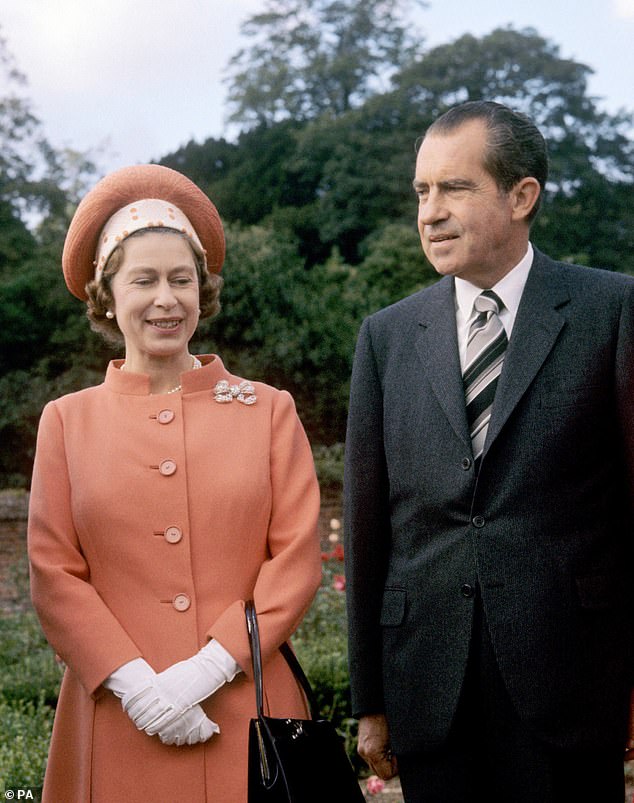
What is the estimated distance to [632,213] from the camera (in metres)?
20.3

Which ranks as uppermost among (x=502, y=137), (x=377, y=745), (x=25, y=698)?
(x=502, y=137)

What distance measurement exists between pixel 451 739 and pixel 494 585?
0.41m

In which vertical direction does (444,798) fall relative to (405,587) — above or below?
below

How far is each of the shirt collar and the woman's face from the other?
0.75 metres

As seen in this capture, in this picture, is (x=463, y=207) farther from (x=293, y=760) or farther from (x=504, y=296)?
(x=293, y=760)

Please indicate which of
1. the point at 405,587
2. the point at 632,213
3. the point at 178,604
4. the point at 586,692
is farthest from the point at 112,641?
the point at 632,213

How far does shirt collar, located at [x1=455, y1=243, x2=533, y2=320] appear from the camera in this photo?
9.05 ft

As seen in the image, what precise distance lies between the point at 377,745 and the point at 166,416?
1.07 meters

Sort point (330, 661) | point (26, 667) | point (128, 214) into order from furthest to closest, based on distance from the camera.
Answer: point (26, 667)
point (330, 661)
point (128, 214)

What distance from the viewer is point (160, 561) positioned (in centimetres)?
A: 256

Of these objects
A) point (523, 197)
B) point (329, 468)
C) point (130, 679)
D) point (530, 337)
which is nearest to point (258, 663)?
point (130, 679)

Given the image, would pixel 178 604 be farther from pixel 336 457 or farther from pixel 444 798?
pixel 336 457

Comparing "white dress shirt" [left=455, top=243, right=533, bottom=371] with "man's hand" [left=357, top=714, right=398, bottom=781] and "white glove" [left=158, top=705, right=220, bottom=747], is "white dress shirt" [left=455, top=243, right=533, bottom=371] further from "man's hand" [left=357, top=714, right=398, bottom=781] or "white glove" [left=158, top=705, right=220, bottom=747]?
"white glove" [left=158, top=705, right=220, bottom=747]

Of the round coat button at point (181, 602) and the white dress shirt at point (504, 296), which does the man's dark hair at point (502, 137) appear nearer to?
the white dress shirt at point (504, 296)
